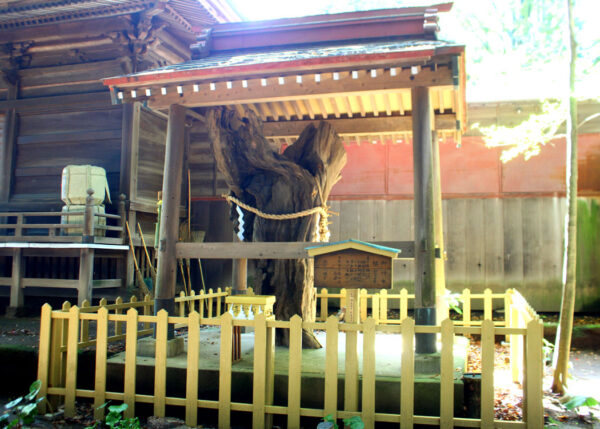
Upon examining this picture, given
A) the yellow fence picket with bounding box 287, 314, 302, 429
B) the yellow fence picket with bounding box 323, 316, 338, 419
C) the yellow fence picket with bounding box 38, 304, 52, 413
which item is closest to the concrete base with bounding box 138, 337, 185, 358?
the yellow fence picket with bounding box 38, 304, 52, 413

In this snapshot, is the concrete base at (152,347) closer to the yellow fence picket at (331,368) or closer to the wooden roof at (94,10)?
the yellow fence picket at (331,368)

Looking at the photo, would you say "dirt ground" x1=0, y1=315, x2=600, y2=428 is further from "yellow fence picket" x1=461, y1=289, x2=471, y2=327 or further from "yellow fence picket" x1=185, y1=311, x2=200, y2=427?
"yellow fence picket" x1=185, y1=311, x2=200, y2=427

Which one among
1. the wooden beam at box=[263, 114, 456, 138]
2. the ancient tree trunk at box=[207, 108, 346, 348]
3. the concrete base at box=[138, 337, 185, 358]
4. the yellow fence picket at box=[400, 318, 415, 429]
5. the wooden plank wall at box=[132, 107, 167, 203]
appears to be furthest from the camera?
the wooden plank wall at box=[132, 107, 167, 203]

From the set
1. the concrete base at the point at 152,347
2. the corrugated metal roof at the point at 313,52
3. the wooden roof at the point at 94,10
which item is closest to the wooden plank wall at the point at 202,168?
the wooden roof at the point at 94,10

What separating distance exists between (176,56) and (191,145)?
7.43 ft

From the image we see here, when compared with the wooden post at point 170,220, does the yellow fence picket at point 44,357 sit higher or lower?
lower

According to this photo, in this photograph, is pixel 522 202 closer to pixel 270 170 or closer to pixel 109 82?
pixel 270 170

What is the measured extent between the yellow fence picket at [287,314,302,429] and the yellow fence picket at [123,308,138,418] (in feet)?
5.46

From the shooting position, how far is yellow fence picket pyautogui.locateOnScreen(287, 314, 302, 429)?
4.48m

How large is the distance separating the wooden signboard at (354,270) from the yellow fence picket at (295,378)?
Answer: 0.71 m

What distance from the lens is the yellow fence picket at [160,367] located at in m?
4.82

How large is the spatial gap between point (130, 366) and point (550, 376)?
5.92 m

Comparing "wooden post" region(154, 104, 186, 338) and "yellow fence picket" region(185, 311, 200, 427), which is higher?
"wooden post" region(154, 104, 186, 338)

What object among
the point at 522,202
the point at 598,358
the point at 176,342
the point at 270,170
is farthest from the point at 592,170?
the point at 176,342
